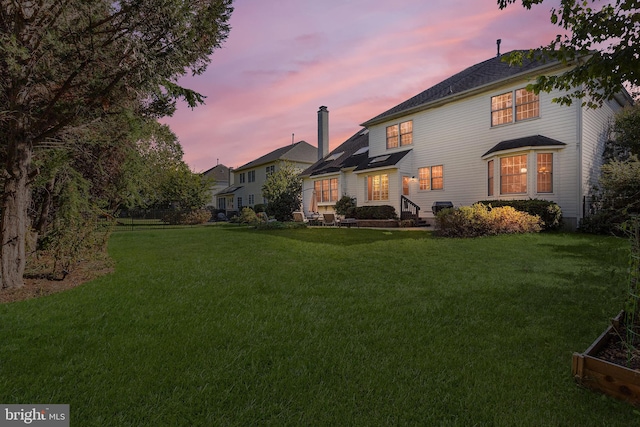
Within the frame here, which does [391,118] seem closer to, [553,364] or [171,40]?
[171,40]

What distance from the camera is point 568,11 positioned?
16.0 ft

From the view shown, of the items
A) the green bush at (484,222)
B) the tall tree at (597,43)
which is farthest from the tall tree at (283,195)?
the tall tree at (597,43)

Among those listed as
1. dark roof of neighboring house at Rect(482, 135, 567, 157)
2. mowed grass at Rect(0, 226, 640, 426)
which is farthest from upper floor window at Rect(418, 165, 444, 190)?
mowed grass at Rect(0, 226, 640, 426)

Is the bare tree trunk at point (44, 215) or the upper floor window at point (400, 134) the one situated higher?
the upper floor window at point (400, 134)

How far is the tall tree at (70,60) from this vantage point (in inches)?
166

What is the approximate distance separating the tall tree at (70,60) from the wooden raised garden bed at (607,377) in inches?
224

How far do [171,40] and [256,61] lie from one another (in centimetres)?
971

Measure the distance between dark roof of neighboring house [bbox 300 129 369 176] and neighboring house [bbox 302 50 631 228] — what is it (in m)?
0.41

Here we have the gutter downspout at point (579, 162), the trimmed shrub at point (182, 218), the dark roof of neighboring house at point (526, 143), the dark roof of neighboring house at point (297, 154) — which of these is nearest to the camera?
the gutter downspout at point (579, 162)

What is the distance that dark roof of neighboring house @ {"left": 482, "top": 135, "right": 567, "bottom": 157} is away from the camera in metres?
12.7

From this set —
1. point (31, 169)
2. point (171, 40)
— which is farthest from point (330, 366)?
point (31, 169)

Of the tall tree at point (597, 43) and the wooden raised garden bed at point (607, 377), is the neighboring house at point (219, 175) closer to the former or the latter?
the tall tree at point (597, 43)

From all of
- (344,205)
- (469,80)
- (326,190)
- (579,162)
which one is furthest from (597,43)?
(326,190)

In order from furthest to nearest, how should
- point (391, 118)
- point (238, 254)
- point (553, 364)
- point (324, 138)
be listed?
point (324, 138) < point (391, 118) < point (238, 254) < point (553, 364)
